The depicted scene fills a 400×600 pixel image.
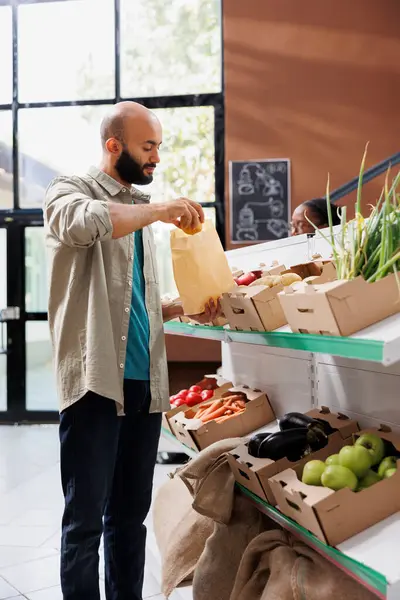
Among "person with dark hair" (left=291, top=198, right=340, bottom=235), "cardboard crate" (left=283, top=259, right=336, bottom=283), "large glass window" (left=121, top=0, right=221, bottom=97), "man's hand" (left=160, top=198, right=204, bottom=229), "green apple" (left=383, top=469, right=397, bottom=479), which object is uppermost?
"large glass window" (left=121, top=0, right=221, bottom=97)

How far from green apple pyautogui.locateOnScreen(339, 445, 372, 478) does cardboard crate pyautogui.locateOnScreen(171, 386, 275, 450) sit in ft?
3.00

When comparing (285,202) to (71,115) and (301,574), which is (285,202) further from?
(301,574)

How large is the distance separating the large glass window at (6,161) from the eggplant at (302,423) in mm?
5380

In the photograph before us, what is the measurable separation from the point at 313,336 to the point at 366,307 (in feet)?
0.49

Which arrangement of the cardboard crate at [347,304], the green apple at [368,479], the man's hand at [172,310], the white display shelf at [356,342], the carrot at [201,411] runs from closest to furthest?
the white display shelf at [356,342], the cardboard crate at [347,304], the green apple at [368,479], the man's hand at [172,310], the carrot at [201,411]

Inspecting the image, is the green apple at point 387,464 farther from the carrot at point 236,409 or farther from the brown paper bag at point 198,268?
the carrot at point 236,409

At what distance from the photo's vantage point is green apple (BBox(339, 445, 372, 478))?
169cm

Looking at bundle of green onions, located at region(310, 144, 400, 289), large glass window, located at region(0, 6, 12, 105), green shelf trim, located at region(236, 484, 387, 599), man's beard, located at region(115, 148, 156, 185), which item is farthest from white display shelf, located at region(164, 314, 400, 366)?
large glass window, located at region(0, 6, 12, 105)

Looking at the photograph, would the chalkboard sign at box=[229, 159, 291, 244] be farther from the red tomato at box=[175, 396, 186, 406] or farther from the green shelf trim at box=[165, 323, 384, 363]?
the green shelf trim at box=[165, 323, 384, 363]

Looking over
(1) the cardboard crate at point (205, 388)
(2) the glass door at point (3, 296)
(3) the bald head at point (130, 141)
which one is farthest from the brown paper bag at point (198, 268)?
(2) the glass door at point (3, 296)

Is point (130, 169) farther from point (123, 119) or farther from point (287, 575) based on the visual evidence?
point (287, 575)

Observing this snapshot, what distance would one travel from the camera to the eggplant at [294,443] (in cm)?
200

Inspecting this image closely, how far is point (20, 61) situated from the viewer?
7016mm

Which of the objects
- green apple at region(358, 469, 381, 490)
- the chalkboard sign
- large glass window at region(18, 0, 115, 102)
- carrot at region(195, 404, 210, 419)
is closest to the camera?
green apple at region(358, 469, 381, 490)
